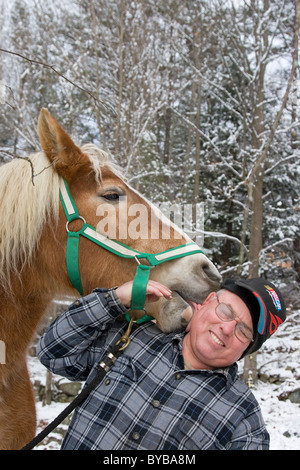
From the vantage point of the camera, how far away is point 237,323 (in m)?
1.62

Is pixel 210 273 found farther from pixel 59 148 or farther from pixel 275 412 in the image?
pixel 275 412

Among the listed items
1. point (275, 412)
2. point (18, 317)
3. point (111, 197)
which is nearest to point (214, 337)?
point (111, 197)

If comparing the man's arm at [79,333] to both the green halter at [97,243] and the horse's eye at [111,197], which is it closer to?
the green halter at [97,243]

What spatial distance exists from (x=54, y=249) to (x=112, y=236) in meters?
0.34

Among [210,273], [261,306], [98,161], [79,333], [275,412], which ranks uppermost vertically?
[98,161]

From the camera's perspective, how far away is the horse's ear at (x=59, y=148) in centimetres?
181

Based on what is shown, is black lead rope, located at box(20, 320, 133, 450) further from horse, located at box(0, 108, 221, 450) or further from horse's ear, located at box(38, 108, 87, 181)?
horse's ear, located at box(38, 108, 87, 181)

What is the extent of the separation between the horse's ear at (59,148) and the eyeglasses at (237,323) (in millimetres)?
1117

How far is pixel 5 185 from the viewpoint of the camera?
1921 mm

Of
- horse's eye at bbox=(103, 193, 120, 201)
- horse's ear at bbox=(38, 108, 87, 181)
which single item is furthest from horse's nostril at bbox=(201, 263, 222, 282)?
horse's ear at bbox=(38, 108, 87, 181)

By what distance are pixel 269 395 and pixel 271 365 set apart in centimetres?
107

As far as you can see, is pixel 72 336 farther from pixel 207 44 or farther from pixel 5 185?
pixel 207 44

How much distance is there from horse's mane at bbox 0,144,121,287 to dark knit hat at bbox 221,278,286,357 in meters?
1.02
